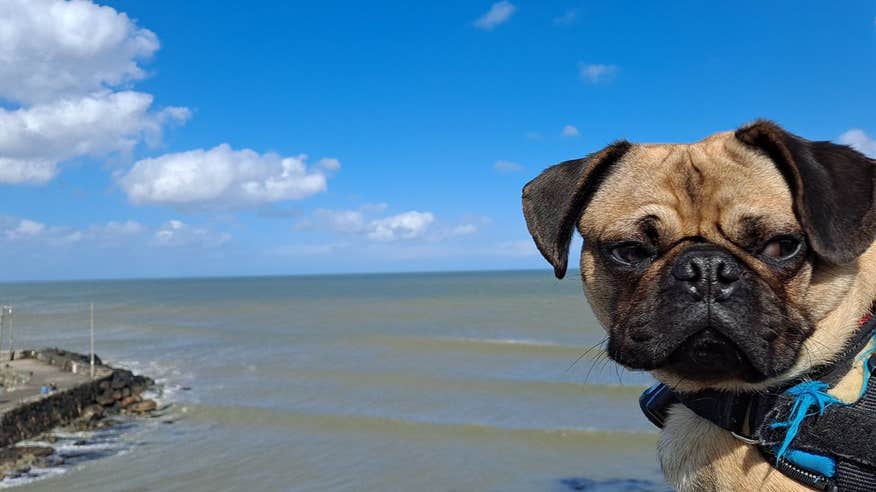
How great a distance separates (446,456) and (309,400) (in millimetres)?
7421

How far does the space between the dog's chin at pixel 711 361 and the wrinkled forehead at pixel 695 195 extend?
0.51 meters

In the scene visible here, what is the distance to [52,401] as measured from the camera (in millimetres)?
17219

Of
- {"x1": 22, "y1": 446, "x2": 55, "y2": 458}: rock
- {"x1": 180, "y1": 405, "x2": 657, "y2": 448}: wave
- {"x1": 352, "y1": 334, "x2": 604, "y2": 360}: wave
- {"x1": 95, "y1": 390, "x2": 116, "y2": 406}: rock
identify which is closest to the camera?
{"x1": 22, "y1": 446, "x2": 55, "y2": 458}: rock

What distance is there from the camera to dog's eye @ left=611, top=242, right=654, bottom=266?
332cm

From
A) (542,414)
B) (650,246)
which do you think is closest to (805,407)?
(650,246)

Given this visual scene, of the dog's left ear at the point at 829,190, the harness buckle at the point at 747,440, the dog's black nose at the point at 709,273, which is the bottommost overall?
the harness buckle at the point at 747,440

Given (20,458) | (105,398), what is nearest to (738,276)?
(20,458)

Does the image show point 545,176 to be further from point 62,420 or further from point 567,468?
point 62,420

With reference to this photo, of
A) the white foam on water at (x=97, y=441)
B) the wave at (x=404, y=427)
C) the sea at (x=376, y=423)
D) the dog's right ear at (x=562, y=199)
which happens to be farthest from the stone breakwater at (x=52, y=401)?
the dog's right ear at (x=562, y=199)

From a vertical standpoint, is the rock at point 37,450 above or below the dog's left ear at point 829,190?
below

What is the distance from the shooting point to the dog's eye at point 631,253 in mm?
3322

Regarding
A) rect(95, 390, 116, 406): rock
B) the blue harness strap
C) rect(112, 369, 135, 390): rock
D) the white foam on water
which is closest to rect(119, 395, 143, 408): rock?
rect(95, 390, 116, 406): rock

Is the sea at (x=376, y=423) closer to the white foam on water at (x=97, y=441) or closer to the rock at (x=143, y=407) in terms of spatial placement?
the white foam on water at (x=97, y=441)

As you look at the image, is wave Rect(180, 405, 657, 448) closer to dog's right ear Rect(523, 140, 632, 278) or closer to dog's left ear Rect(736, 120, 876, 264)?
dog's right ear Rect(523, 140, 632, 278)
